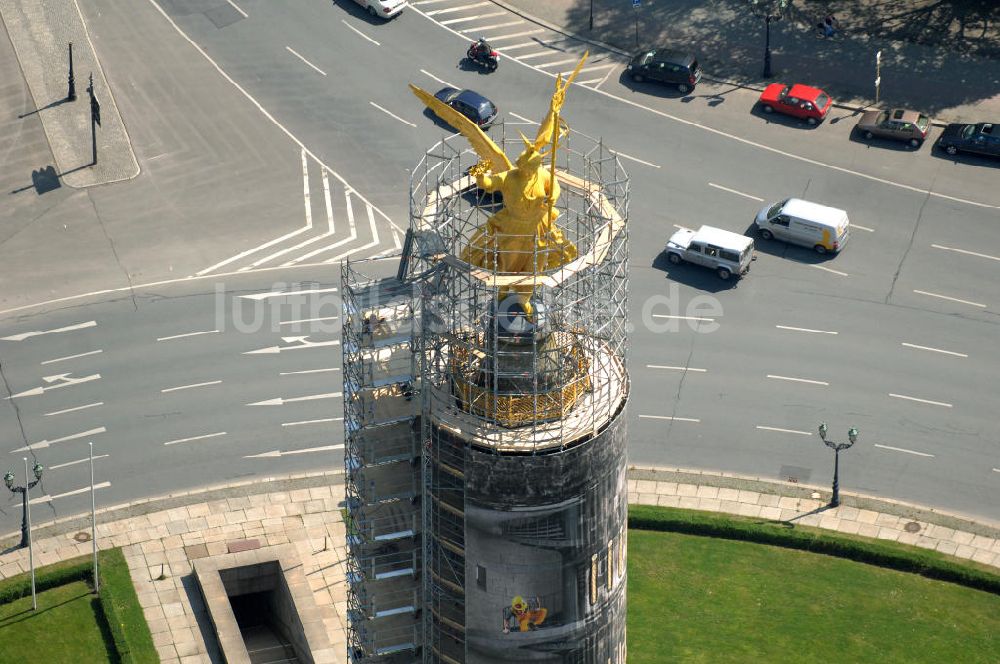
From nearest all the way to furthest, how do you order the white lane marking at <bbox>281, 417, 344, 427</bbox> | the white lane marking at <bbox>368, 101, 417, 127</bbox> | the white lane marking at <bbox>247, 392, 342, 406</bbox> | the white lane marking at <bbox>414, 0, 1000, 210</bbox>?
the white lane marking at <bbox>281, 417, 344, 427</bbox> → the white lane marking at <bbox>247, 392, 342, 406</bbox> → the white lane marking at <bbox>414, 0, 1000, 210</bbox> → the white lane marking at <bbox>368, 101, 417, 127</bbox>

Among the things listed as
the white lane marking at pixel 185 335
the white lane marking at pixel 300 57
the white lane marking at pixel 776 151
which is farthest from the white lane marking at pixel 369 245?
the white lane marking at pixel 776 151

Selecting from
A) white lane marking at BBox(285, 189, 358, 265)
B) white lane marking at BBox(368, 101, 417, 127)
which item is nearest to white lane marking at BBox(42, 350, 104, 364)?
white lane marking at BBox(285, 189, 358, 265)

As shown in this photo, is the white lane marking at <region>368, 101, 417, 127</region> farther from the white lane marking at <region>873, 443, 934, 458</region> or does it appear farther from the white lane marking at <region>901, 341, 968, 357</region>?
the white lane marking at <region>873, 443, 934, 458</region>

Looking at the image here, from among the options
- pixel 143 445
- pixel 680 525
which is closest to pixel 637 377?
pixel 680 525

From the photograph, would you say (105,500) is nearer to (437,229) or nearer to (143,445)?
(143,445)

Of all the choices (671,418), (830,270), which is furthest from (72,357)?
(830,270)
